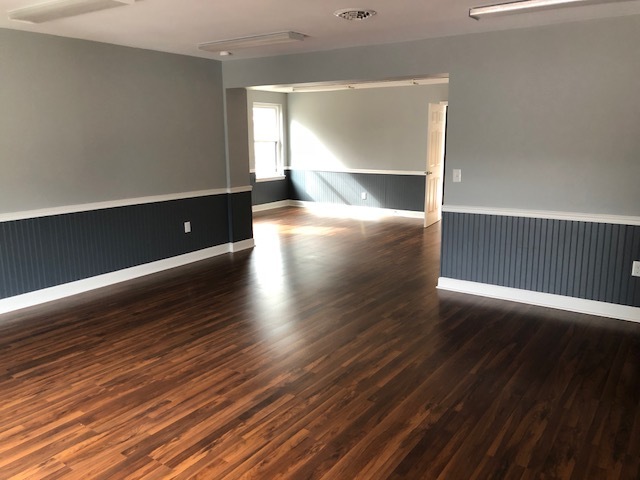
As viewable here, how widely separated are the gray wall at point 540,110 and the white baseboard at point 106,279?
2.84m

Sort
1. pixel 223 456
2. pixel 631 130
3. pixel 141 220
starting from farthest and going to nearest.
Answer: pixel 141 220 → pixel 631 130 → pixel 223 456

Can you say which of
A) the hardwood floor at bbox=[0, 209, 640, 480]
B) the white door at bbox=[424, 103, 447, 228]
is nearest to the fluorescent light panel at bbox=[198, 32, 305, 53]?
the hardwood floor at bbox=[0, 209, 640, 480]

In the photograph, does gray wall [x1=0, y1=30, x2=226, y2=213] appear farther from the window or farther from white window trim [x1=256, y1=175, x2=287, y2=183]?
the window

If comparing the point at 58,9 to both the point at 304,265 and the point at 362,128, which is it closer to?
the point at 304,265

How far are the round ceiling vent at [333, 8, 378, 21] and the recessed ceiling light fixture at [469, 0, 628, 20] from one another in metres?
0.73

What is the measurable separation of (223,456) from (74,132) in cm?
360

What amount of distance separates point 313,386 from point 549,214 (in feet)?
8.67

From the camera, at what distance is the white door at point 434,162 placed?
822 centimetres

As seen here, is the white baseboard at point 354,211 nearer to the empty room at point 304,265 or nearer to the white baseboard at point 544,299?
the empty room at point 304,265

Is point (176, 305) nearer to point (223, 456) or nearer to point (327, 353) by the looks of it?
point (327, 353)

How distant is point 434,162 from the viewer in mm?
8539

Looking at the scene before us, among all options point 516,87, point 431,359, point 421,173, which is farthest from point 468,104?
point 421,173

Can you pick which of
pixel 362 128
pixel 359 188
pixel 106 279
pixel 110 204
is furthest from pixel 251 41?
pixel 359 188

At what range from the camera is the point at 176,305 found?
Answer: 178 inches
